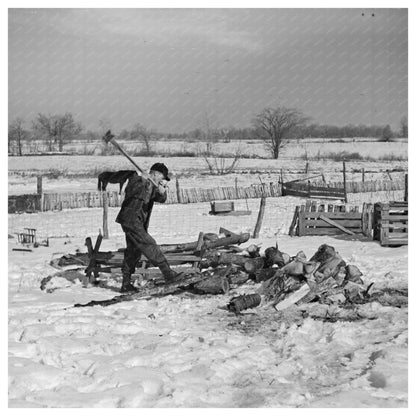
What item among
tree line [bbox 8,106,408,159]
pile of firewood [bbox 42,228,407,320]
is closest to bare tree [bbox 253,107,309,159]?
tree line [bbox 8,106,408,159]

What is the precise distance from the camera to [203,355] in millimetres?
5102

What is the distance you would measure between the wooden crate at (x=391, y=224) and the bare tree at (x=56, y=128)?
43.5 meters

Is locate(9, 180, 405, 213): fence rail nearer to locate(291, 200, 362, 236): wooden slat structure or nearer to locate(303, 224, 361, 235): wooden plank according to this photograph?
locate(291, 200, 362, 236): wooden slat structure

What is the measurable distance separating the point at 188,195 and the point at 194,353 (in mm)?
20453

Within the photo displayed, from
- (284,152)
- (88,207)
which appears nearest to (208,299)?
(88,207)

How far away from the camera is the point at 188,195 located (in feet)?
83.7

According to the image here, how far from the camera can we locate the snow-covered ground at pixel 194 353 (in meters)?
4.18

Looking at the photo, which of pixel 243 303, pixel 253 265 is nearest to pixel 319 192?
pixel 253 265

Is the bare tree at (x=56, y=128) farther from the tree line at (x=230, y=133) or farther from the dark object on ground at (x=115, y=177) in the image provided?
the dark object on ground at (x=115, y=177)

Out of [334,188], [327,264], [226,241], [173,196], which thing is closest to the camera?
[327,264]

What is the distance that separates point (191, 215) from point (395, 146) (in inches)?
1502

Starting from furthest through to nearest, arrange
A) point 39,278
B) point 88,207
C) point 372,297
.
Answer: point 88,207 → point 39,278 → point 372,297

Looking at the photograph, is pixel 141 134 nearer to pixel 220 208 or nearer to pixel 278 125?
pixel 278 125
